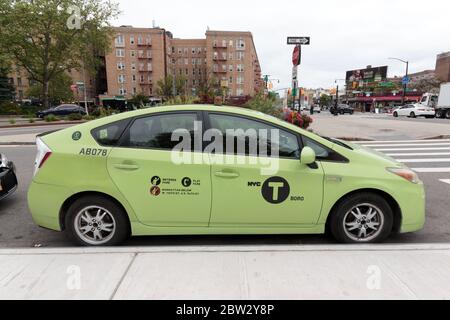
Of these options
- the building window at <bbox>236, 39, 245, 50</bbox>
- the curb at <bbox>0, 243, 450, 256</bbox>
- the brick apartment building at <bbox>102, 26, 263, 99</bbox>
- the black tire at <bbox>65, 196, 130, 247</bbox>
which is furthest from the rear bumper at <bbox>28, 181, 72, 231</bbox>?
the building window at <bbox>236, 39, 245, 50</bbox>

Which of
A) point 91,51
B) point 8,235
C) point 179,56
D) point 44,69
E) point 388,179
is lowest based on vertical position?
point 8,235

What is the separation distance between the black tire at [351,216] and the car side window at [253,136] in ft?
2.45

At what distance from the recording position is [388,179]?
3.36m

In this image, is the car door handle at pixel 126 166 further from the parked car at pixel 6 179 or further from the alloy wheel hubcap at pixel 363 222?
the parked car at pixel 6 179

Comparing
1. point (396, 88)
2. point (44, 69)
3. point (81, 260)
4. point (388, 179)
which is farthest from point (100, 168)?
point (396, 88)

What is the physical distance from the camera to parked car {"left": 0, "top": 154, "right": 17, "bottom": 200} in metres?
4.52

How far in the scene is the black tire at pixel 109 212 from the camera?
131 inches

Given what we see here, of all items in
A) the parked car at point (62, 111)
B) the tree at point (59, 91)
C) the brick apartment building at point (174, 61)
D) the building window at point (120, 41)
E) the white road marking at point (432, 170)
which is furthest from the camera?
the brick apartment building at point (174, 61)

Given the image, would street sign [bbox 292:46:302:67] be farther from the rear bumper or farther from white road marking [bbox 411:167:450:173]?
the rear bumper

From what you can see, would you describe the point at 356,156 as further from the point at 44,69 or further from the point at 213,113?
the point at 44,69

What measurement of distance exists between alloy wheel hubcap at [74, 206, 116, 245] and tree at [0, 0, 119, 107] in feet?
125
